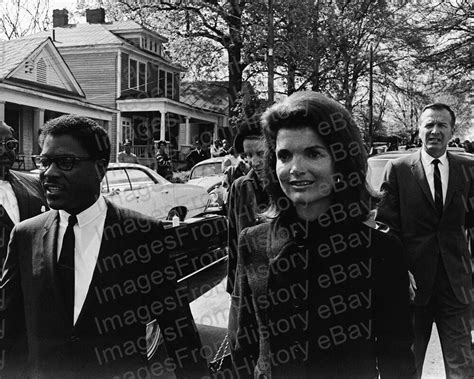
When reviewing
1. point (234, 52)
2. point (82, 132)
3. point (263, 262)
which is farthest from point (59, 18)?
point (263, 262)

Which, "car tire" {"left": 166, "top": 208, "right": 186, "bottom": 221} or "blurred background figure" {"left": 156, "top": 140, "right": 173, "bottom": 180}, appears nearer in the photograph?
"car tire" {"left": 166, "top": 208, "right": 186, "bottom": 221}

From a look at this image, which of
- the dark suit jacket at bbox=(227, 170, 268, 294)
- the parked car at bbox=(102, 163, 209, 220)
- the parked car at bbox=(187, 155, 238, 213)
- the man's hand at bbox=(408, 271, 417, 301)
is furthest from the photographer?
the parked car at bbox=(187, 155, 238, 213)

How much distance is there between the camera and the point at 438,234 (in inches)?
146

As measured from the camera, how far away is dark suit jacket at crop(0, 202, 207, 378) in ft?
6.40

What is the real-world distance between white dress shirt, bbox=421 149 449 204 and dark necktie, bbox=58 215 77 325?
100 inches

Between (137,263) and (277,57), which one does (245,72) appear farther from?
(137,263)

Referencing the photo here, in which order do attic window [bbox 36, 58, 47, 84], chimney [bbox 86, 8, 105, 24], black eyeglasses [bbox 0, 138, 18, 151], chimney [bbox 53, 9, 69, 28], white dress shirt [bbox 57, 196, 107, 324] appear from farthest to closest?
chimney [bbox 53, 9, 69, 28] < chimney [bbox 86, 8, 105, 24] < attic window [bbox 36, 58, 47, 84] < black eyeglasses [bbox 0, 138, 18, 151] < white dress shirt [bbox 57, 196, 107, 324]

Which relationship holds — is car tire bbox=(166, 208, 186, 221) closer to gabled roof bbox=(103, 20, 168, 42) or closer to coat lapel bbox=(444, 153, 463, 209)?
coat lapel bbox=(444, 153, 463, 209)

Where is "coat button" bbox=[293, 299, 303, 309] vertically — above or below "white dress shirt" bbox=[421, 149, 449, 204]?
below

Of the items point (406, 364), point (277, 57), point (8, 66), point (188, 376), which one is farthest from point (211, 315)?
point (277, 57)

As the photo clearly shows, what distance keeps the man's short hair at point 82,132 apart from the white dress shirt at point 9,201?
2.94ft

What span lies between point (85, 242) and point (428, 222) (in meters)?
2.46

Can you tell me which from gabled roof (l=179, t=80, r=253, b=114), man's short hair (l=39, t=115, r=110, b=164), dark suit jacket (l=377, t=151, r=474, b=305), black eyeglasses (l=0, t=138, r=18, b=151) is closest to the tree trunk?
gabled roof (l=179, t=80, r=253, b=114)

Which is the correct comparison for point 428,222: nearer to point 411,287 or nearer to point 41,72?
point 411,287
